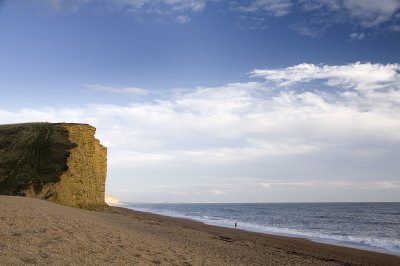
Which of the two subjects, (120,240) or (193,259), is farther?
(120,240)

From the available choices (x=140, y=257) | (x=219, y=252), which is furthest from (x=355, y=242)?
(x=140, y=257)

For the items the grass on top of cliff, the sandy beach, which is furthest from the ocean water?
the grass on top of cliff

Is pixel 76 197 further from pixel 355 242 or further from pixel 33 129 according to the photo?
pixel 355 242

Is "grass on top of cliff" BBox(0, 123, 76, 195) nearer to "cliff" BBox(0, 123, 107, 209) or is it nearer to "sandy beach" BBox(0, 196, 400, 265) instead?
"cliff" BBox(0, 123, 107, 209)

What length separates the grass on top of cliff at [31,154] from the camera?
28625 millimetres

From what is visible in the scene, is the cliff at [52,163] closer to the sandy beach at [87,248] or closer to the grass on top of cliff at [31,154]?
the grass on top of cliff at [31,154]

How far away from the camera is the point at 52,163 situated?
29.6 m

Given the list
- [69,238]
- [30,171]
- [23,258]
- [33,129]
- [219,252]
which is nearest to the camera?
[23,258]

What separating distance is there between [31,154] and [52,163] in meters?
2.13

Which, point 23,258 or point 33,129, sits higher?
point 33,129

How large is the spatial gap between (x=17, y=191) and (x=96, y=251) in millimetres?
20268

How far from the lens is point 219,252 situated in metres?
14.2

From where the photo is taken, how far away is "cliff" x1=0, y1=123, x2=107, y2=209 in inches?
1118

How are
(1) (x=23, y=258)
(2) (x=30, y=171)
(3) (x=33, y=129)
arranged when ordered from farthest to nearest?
(3) (x=33, y=129), (2) (x=30, y=171), (1) (x=23, y=258)
